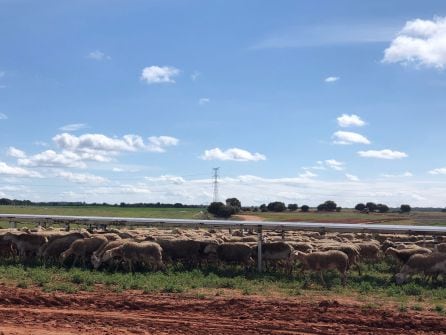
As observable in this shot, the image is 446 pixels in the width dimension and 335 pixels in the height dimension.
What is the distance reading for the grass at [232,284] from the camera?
17344 mm

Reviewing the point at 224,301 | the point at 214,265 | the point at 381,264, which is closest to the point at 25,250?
the point at 214,265

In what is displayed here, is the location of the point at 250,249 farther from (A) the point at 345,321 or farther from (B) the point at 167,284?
(A) the point at 345,321

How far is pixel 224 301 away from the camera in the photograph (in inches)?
598

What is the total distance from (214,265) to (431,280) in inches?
366

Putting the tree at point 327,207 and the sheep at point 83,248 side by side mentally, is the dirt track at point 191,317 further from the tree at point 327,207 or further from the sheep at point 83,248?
the tree at point 327,207

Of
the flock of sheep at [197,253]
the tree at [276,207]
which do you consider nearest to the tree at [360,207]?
the tree at [276,207]

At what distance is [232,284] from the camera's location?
19266 mm

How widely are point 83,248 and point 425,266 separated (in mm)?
14671

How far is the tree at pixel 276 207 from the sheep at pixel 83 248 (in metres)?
90.5

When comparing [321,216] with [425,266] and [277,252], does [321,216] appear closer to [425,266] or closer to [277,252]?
[277,252]

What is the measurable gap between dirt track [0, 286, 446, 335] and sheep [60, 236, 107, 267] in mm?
8377

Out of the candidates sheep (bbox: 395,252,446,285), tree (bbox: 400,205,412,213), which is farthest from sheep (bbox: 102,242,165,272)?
tree (bbox: 400,205,412,213)

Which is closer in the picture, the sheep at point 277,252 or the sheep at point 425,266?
the sheep at point 425,266

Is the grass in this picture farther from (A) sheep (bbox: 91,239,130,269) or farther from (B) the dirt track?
(B) the dirt track
